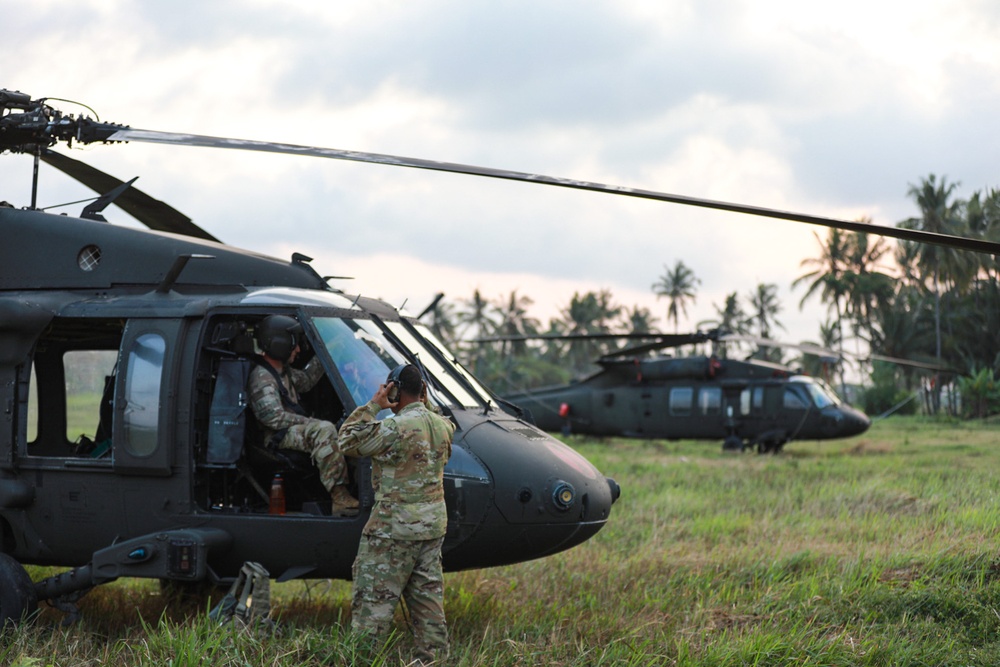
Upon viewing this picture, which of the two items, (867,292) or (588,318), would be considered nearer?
(867,292)

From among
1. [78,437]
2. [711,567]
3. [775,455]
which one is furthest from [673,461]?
[78,437]

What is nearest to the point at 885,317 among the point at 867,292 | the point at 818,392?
the point at 867,292

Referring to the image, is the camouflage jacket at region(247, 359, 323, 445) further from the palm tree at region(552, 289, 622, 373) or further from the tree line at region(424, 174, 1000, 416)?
the palm tree at region(552, 289, 622, 373)

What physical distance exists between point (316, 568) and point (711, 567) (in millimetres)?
3387

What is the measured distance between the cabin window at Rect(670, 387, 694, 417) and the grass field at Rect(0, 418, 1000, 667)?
31.7ft

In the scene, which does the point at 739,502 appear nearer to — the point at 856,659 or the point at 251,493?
the point at 856,659

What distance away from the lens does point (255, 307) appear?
234 inches

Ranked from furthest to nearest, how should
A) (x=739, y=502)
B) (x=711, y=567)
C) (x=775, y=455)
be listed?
(x=775, y=455) < (x=739, y=502) < (x=711, y=567)

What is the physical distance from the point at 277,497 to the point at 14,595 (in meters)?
1.58

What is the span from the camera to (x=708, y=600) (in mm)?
6895

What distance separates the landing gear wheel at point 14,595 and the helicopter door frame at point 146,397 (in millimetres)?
829

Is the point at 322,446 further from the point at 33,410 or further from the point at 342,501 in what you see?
the point at 33,410

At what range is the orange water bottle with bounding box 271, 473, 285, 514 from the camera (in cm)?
583

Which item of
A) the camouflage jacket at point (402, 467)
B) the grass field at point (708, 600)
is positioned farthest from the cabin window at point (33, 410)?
the camouflage jacket at point (402, 467)
